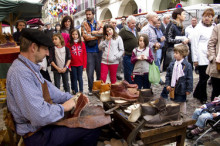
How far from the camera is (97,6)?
24.2 metres

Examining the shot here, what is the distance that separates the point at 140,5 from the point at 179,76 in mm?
13960

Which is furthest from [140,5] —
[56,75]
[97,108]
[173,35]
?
[97,108]

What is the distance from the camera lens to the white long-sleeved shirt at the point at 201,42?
150 inches

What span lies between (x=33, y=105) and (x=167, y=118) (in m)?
1.23

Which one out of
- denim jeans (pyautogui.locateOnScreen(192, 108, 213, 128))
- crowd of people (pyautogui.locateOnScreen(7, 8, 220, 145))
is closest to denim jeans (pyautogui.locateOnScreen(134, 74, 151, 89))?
crowd of people (pyautogui.locateOnScreen(7, 8, 220, 145))

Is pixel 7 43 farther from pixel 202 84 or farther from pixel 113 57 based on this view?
pixel 202 84

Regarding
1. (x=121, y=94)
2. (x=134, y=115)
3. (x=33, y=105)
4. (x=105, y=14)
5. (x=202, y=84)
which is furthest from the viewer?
(x=105, y=14)

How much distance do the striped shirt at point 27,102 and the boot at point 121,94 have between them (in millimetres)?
856

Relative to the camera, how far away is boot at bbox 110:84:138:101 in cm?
236

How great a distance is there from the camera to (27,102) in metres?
1.56

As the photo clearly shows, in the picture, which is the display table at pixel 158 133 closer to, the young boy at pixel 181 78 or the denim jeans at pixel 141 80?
the young boy at pixel 181 78

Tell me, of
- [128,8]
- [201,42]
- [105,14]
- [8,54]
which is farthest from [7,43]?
[105,14]

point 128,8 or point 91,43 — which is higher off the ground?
point 128,8

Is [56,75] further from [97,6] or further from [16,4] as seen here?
[97,6]
